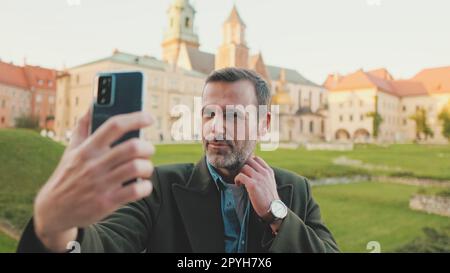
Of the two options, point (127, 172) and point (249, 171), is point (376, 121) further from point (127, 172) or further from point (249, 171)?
point (127, 172)

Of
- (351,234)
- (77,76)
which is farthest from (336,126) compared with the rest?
(77,76)

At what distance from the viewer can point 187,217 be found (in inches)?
45.4

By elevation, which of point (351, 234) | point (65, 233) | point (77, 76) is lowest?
point (351, 234)

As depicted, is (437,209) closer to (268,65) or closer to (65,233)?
(268,65)

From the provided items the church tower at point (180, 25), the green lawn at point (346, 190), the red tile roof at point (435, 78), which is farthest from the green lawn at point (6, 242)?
the red tile roof at point (435, 78)

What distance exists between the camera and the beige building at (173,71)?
6.72 feet

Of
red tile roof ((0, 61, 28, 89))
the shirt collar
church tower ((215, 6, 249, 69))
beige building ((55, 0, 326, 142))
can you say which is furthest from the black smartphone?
red tile roof ((0, 61, 28, 89))

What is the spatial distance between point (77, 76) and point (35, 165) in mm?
1451

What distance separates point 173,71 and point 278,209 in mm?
1902

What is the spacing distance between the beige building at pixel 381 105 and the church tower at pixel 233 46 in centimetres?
74

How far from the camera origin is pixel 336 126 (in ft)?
10.3

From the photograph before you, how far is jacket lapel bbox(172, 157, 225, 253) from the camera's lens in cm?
114

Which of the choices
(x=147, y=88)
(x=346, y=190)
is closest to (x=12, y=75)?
(x=147, y=88)

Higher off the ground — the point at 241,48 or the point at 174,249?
the point at 241,48
